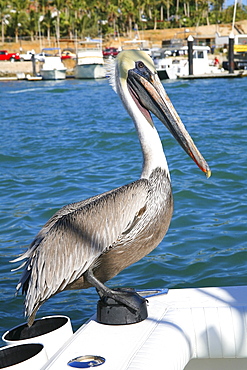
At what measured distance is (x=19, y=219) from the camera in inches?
216

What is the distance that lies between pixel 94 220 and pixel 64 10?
60.2 m

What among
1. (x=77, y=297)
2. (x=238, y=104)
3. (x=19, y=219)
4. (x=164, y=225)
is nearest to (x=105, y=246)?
(x=164, y=225)

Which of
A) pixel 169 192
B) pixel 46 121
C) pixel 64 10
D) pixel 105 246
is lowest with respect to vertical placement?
pixel 46 121

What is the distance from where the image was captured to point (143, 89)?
2684 millimetres

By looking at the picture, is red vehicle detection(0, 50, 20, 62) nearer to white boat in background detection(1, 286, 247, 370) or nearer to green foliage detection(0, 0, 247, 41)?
green foliage detection(0, 0, 247, 41)

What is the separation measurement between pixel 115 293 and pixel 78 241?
0.27 metres

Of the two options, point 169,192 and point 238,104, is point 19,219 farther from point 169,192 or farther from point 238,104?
point 238,104

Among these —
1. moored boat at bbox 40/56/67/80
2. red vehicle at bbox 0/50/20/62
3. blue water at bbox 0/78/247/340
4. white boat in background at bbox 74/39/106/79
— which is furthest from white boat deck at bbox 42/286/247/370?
red vehicle at bbox 0/50/20/62

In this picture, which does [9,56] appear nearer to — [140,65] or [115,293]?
[140,65]

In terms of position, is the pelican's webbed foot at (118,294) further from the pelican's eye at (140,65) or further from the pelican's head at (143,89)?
the pelican's eye at (140,65)

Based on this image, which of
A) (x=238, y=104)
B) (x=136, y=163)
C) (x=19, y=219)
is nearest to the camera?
(x=19, y=219)

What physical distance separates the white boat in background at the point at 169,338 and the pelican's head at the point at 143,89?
2.58ft

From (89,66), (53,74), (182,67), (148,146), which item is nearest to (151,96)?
(148,146)

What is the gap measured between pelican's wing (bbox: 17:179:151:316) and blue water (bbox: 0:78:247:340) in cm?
102
